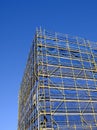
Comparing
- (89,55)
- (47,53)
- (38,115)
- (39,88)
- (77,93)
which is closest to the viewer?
(38,115)

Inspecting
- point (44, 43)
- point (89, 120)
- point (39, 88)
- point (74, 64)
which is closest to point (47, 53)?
point (44, 43)

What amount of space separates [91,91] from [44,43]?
22.0 feet

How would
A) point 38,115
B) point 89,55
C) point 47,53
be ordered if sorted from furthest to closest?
1. point 89,55
2. point 47,53
3. point 38,115

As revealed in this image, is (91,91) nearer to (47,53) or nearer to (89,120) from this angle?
(89,120)

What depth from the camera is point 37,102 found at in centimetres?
1452

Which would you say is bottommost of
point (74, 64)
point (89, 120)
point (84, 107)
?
point (89, 120)

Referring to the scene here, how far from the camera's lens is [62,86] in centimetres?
1622

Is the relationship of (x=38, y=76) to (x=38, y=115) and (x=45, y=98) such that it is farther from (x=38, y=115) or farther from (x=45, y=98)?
(x=38, y=115)

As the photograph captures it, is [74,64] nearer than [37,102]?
No

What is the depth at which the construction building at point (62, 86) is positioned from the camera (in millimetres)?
14367

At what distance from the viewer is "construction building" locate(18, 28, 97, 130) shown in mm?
14367

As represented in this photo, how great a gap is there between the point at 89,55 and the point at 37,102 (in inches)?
352

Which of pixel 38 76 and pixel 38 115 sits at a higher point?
pixel 38 76

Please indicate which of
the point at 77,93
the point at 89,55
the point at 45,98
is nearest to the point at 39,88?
the point at 45,98
